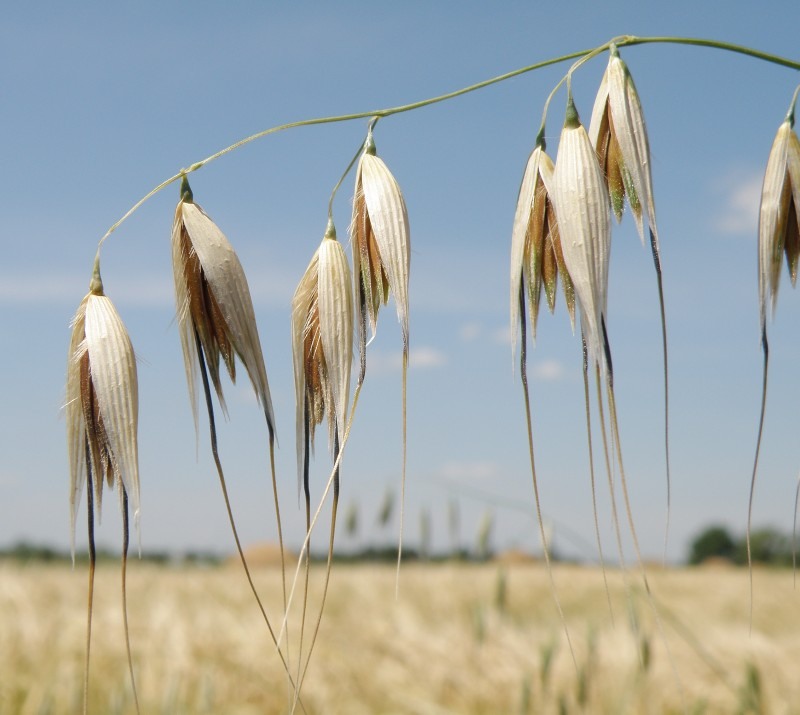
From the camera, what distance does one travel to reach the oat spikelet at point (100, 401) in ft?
1.81

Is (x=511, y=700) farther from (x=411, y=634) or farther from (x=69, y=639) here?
(x=69, y=639)

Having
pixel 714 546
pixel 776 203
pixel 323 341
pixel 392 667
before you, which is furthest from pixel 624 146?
pixel 714 546

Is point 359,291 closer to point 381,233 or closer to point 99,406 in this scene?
point 381,233

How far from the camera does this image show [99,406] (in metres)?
0.56

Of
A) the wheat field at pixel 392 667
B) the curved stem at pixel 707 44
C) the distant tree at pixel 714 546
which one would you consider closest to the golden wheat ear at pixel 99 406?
the curved stem at pixel 707 44

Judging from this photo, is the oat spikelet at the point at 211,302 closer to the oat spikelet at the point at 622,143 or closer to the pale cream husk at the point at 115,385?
the pale cream husk at the point at 115,385

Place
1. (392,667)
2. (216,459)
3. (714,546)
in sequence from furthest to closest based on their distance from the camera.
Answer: (714,546)
(392,667)
(216,459)

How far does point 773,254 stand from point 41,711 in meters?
1.27

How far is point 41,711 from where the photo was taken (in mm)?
1322

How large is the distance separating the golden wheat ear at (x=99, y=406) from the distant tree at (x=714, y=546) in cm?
2526

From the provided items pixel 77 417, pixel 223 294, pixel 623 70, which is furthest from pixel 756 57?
pixel 77 417

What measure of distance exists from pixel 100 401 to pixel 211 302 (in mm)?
98

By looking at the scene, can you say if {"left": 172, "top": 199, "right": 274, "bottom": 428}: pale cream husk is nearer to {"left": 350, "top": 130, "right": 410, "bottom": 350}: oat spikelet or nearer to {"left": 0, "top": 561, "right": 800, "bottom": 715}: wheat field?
{"left": 350, "top": 130, "right": 410, "bottom": 350}: oat spikelet

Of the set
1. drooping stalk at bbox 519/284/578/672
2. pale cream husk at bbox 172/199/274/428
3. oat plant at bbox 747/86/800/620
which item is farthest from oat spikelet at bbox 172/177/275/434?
oat plant at bbox 747/86/800/620
